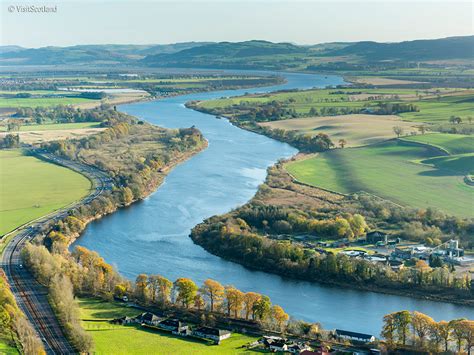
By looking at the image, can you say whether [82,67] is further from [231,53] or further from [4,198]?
[4,198]

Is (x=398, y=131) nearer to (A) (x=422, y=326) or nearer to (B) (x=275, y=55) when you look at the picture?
(A) (x=422, y=326)

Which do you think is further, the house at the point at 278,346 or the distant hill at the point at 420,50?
the distant hill at the point at 420,50

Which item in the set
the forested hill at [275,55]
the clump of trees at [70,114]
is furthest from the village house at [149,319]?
the forested hill at [275,55]

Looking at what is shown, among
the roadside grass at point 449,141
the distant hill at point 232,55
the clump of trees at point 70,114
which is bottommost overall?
the clump of trees at point 70,114

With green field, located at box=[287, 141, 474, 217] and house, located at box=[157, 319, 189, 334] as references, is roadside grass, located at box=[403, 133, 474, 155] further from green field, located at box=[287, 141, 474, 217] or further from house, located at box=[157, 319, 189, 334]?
house, located at box=[157, 319, 189, 334]

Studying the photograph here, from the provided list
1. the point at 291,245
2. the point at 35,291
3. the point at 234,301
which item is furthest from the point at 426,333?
the point at 35,291

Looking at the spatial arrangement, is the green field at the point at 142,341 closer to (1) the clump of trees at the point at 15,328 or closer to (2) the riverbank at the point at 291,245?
(1) the clump of trees at the point at 15,328

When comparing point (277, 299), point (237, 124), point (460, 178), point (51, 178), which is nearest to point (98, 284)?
point (277, 299)
